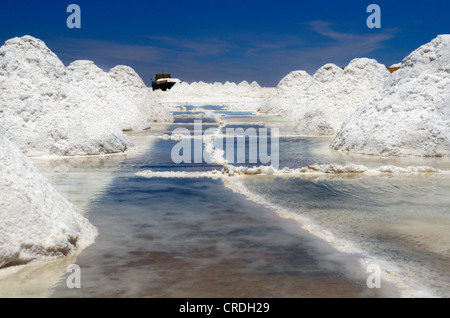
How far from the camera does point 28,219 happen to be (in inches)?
151

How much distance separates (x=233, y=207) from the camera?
5613 mm

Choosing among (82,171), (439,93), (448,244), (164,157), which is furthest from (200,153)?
(448,244)

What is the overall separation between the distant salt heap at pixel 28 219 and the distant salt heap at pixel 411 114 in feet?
25.8

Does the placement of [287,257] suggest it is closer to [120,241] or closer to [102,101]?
[120,241]

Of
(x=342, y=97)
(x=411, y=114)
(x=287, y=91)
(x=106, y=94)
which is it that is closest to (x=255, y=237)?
(x=411, y=114)

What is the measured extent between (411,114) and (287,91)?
2289 cm

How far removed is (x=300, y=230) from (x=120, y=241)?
1582mm

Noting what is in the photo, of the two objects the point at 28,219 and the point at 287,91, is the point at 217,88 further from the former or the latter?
the point at 28,219

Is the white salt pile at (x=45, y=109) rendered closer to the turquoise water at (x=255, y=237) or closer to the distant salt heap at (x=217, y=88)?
the turquoise water at (x=255, y=237)

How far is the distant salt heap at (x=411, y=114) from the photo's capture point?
1049 cm

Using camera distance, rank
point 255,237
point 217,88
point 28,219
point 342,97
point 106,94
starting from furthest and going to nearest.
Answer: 1. point 217,88
2. point 342,97
3. point 106,94
4. point 255,237
5. point 28,219

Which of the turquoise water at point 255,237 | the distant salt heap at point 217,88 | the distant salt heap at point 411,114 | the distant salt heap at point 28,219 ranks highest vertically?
the distant salt heap at point 217,88

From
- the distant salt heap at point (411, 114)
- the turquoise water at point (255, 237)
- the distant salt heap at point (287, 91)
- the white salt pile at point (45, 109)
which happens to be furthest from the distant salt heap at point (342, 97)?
the distant salt heap at point (287, 91)
